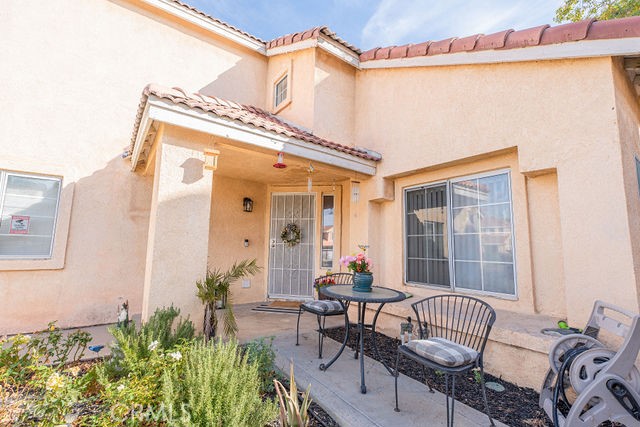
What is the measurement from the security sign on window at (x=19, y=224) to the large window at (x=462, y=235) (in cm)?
736

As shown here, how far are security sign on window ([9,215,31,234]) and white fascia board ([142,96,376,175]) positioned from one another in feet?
7.35

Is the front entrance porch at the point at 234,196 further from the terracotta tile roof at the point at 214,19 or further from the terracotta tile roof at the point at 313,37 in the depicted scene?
the terracotta tile roof at the point at 214,19

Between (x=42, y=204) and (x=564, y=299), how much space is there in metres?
8.88

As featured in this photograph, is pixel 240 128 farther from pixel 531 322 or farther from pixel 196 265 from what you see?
pixel 531 322

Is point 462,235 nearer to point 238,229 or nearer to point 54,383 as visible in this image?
point 54,383

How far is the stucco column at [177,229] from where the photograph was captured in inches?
152

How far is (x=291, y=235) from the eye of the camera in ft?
26.8

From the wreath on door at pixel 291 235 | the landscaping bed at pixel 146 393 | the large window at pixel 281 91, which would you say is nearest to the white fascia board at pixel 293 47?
the large window at pixel 281 91

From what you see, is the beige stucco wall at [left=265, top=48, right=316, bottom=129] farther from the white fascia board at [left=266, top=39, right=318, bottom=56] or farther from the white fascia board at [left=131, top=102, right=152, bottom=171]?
the white fascia board at [left=131, top=102, right=152, bottom=171]

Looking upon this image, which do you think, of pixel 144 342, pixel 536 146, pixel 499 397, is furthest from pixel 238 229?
pixel 536 146

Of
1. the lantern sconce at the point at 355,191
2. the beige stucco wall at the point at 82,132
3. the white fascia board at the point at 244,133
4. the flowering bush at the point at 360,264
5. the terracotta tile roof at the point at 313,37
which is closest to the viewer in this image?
the white fascia board at the point at 244,133

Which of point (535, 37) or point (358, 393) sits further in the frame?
point (535, 37)

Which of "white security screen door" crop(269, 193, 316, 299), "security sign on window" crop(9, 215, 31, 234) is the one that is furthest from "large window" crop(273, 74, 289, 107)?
"security sign on window" crop(9, 215, 31, 234)

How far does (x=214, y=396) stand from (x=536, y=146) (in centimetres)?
484
